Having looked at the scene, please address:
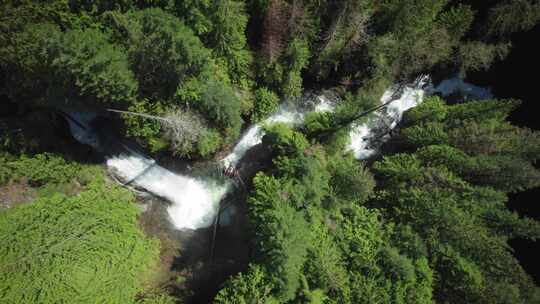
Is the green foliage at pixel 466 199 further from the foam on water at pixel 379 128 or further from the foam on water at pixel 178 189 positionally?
the foam on water at pixel 178 189

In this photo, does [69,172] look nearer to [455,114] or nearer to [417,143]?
[417,143]

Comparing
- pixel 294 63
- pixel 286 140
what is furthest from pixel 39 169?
pixel 294 63

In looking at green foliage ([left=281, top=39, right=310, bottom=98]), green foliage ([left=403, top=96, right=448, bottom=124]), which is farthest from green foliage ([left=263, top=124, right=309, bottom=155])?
green foliage ([left=403, top=96, right=448, bottom=124])

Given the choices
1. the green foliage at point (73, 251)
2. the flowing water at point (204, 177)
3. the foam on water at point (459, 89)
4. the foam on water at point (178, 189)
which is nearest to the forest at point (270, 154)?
the green foliage at point (73, 251)

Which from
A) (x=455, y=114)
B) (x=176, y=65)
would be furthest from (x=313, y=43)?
(x=455, y=114)

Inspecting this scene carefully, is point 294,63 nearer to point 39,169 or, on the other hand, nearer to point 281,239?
point 281,239

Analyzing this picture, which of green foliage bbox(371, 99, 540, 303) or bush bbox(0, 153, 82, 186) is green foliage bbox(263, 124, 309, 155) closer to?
green foliage bbox(371, 99, 540, 303)

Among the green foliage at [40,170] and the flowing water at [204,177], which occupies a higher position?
the flowing water at [204,177]
